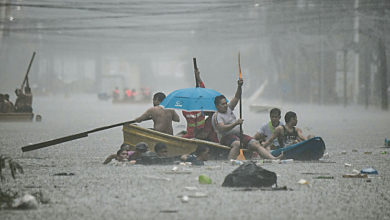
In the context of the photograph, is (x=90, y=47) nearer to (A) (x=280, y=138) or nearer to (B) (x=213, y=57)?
(B) (x=213, y=57)

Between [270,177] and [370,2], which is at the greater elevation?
[370,2]

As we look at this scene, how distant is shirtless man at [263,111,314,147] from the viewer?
478 inches

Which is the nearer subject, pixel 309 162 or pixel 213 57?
pixel 309 162

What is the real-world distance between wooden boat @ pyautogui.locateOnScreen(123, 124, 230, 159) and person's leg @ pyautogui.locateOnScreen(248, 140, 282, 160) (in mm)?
395

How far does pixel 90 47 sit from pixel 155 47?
1328 cm

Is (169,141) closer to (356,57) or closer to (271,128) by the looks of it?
(271,128)

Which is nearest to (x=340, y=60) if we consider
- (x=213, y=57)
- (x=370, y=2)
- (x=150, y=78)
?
(x=370, y=2)

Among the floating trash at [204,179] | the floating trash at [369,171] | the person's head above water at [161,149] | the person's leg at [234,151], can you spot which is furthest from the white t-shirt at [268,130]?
the floating trash at [204,179]

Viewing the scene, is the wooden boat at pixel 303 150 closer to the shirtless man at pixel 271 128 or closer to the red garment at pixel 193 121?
the shirtless man at pixel 271 128

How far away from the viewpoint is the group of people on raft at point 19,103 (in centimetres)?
2573

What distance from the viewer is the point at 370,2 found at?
42188 millimetres

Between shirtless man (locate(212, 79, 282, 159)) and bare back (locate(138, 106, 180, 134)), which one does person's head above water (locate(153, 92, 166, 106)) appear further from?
shirtless man (locate(212, 79, 282, 159))

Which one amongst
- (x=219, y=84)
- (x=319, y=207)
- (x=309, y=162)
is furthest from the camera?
(x=219, y=84)

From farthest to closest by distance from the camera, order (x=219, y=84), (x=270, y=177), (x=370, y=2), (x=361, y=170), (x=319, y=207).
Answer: (x=219, y=84) → (x=370, y=2) → (x=361, y=170) → (x=270, y=177) → (x=319, y=207)
